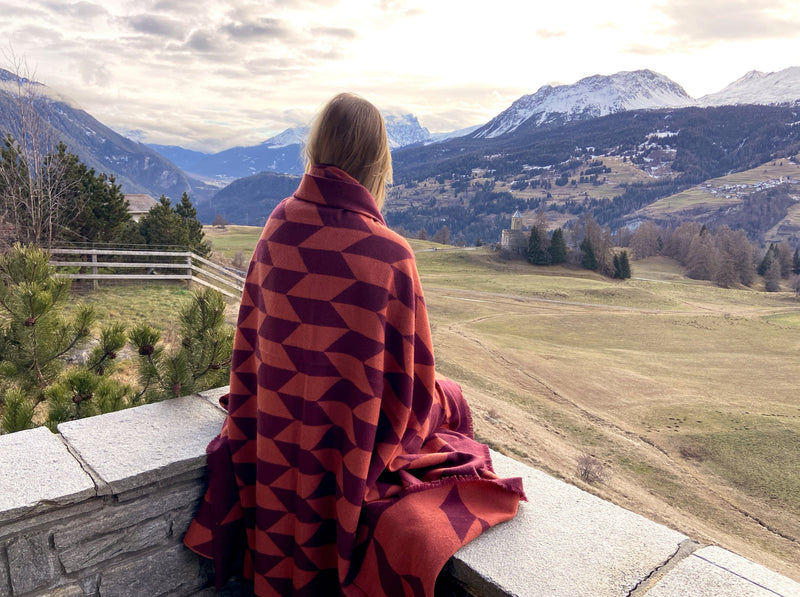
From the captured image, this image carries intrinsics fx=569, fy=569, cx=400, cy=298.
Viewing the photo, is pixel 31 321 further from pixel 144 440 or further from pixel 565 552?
pixel 565 552

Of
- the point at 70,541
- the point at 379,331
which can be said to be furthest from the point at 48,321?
the point at 379,331

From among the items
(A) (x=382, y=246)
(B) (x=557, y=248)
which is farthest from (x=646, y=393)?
(B) (x=557, y=248)

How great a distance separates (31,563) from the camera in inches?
61.0

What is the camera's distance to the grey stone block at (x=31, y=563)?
152cm

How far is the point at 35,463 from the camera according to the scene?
172cm

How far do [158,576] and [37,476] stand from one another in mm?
511

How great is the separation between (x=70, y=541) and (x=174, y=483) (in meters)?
0.32

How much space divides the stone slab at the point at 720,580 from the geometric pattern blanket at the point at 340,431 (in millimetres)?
464

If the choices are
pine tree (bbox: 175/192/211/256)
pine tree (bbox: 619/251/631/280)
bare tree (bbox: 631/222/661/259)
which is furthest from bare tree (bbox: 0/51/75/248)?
bare tree (bbox: 631/222/661/259)

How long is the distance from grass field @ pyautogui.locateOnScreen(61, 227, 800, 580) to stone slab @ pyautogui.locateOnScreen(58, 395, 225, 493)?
115 cm

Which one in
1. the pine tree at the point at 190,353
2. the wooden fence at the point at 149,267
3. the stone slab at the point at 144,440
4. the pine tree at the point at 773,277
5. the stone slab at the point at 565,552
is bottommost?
the pine tree at the point at 773,277

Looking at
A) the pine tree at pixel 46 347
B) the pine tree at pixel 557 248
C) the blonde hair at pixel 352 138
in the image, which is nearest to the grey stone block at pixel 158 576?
the pine tree at pixel 46 347

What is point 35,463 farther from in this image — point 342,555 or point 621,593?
point 621,593

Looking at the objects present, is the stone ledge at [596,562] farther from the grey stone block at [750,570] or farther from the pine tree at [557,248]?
the pine tree at [557,248]
